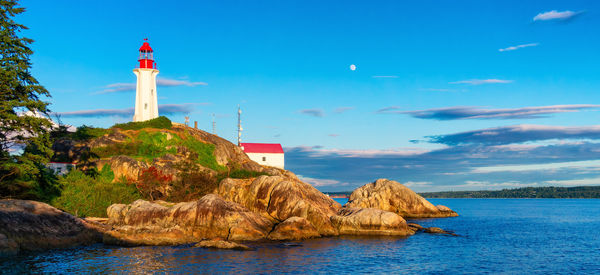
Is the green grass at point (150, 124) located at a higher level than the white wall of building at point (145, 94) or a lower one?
lower

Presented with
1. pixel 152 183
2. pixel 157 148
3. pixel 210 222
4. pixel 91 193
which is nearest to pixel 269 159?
pixel 157 148

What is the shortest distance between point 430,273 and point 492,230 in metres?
32.4

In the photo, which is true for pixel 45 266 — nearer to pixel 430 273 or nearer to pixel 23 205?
pixel 23 205

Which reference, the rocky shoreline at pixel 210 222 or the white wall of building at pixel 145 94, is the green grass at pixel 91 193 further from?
the white wall of building at pixel 145 94

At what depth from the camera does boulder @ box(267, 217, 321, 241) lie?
40803mm

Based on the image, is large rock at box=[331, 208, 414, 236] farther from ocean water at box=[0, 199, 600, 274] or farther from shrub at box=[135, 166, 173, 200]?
shrub at box=[135, 166, 173, 200]

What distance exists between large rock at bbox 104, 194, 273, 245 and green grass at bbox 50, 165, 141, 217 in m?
4.91

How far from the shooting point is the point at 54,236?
34188 millimetres

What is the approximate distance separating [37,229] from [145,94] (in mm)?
42069

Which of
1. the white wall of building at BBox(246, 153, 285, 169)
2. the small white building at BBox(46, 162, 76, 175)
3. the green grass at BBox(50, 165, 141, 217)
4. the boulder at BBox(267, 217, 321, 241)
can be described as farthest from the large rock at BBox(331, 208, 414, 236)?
the white wall of building at BBox(246, 153, 285, 169)

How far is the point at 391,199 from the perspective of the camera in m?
76.7

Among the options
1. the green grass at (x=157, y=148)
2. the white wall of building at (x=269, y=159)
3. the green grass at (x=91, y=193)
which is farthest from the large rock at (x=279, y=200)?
the white wall of building at (x=269, y=159)

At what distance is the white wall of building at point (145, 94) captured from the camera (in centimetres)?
7232

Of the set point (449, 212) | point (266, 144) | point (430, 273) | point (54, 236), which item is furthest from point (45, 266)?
point (449, 212)
